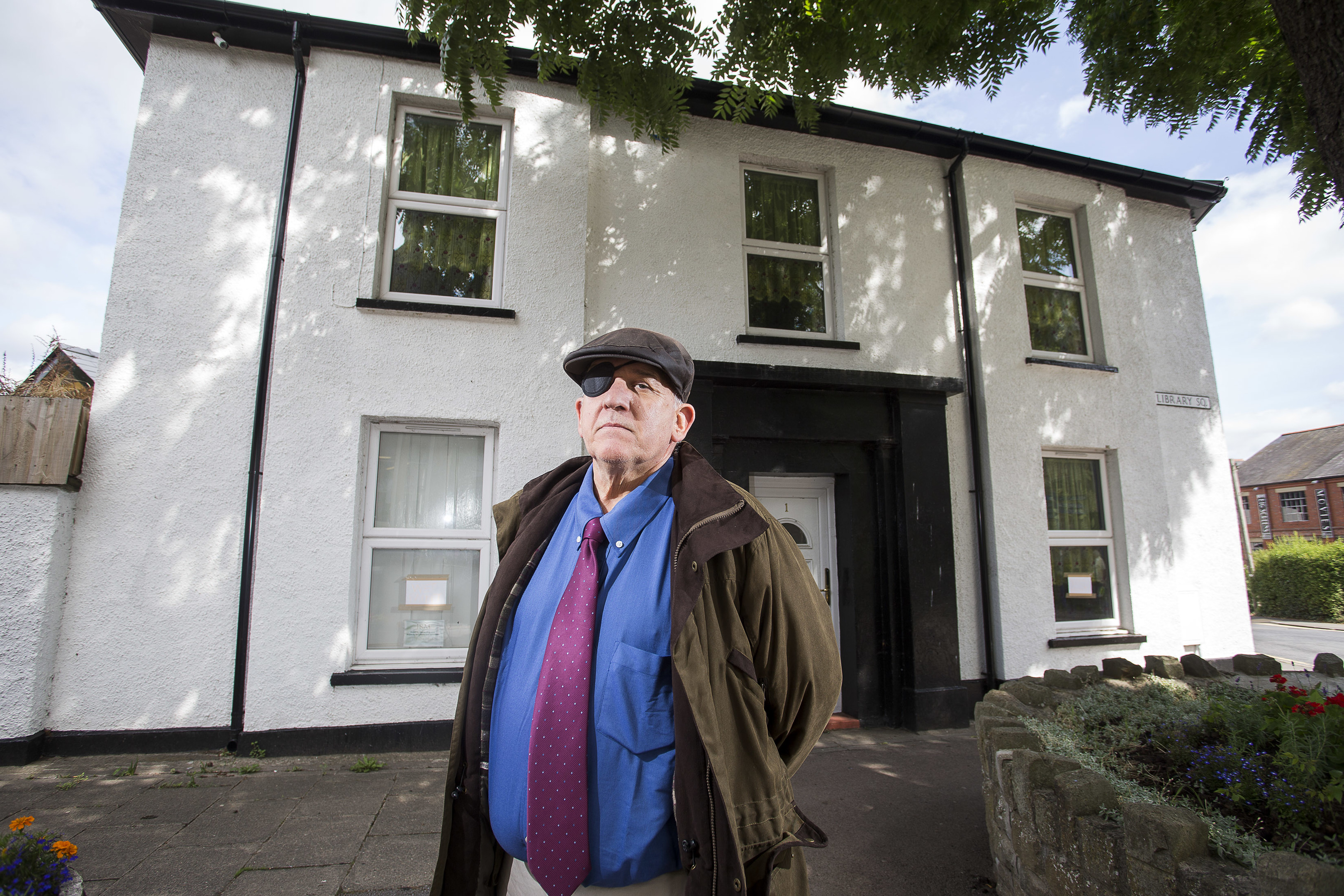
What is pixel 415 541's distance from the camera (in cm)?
479

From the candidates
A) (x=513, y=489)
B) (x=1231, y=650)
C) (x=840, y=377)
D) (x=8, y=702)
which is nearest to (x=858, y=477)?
(x=840, y=377)

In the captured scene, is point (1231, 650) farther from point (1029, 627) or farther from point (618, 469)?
point (618, 469)

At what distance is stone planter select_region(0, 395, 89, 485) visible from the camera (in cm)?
404

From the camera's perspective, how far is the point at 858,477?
5.63m

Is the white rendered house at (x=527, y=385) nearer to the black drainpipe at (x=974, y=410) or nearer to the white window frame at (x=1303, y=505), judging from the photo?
the black drainpipe at (x=974, y=410)

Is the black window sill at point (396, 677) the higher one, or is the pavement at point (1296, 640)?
the black window sill at point (396, 677)

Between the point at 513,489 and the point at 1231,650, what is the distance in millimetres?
7363

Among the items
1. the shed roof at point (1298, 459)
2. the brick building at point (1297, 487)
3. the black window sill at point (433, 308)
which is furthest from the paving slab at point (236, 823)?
the shed roof at point (1298, 459)

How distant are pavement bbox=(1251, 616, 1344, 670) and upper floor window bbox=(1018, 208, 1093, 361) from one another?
14.1ft

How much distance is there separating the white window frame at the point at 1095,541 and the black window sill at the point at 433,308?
5.14 metres

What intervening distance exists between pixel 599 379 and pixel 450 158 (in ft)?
14.8

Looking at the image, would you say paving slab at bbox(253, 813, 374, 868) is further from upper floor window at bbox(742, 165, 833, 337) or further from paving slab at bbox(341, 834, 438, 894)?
upper floor window at bbox(742, 165, 833, 337)

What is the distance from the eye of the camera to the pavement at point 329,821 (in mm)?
2826

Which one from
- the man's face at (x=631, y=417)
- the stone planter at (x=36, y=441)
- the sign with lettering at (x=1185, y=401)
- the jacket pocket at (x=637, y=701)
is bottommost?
the jacket pocket at (x=637, y=701)
